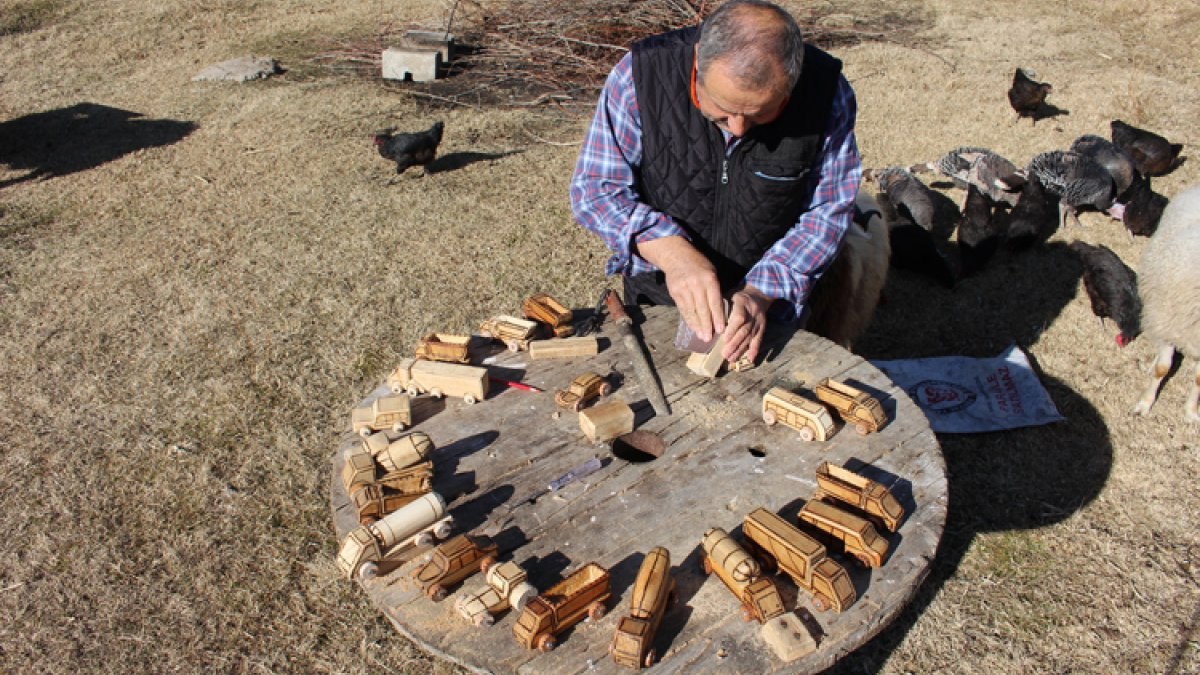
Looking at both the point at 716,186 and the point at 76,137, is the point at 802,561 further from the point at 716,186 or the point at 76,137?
the point at 76,137

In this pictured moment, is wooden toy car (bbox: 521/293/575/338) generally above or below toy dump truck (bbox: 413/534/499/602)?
above

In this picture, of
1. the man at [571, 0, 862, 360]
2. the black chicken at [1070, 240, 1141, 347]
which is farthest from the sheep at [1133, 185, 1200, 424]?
the man at [571, 0, 862, 360]

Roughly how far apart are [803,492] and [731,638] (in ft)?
2.01

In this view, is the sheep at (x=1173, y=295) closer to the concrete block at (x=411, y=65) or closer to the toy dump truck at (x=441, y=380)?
the toy dump truck at (x=441, y=380)

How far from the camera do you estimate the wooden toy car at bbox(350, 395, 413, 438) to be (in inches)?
111

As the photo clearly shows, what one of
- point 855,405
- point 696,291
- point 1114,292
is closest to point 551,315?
point 696,291

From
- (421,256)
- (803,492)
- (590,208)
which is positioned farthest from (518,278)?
(803,492)

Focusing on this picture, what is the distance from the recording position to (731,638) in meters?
2.10

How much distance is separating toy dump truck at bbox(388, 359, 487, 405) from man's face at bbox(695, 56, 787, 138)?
49.0 inches

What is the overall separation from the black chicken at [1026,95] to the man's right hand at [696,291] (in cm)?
607

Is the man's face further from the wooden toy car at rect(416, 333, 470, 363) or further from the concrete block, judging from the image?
the concrete block

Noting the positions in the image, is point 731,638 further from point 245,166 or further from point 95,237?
point 245,166

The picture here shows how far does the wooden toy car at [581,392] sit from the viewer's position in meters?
2.89

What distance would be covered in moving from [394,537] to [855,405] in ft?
5.07
